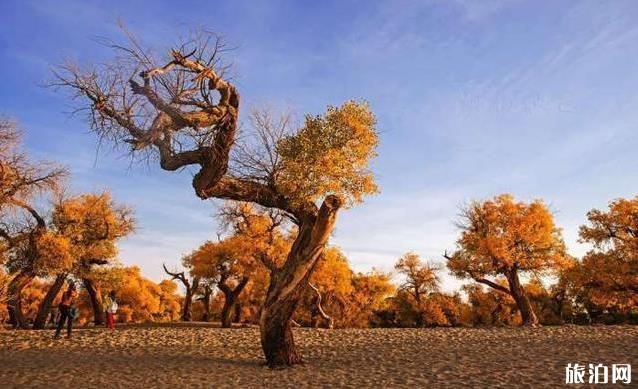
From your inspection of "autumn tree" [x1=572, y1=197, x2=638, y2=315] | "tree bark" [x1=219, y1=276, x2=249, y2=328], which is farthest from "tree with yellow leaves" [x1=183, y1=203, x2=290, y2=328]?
"autumn tree" [x1=572, y1=197, x2=638, y2=315]

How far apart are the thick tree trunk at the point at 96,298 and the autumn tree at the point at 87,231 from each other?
119 cm

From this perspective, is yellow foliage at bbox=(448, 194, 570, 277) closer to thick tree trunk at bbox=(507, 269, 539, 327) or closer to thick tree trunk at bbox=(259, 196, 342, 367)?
thick tree trunk at bbox=(507, 269, 539, 327)

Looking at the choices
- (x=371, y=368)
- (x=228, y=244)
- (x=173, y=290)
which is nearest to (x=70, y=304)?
(x=228, y=244)

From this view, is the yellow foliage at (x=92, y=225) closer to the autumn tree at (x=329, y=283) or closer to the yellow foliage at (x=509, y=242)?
the autumn tree at (x=329, y=283)

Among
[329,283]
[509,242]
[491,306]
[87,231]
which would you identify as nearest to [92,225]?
[87,231]

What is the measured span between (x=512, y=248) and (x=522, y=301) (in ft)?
12.3

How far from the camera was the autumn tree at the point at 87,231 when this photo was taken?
31656 millimetres

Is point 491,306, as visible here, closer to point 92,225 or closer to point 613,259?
point 613,259

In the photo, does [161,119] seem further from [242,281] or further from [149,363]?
[242,281]

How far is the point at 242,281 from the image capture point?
37219 millimetres

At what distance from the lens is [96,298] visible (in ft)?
127

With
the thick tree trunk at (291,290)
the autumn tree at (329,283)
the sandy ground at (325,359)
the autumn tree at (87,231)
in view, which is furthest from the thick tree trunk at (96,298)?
the thick tree trunk at (291,290)

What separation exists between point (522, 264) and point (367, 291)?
22247 mm

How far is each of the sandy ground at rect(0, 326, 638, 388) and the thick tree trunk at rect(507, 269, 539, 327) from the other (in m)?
9.96
